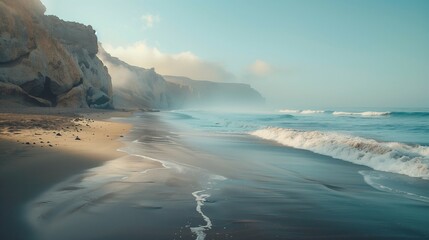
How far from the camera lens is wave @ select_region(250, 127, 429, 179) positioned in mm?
10677

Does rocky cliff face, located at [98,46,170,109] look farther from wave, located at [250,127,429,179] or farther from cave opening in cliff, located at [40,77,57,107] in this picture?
wave, located at [250,127,429,179]

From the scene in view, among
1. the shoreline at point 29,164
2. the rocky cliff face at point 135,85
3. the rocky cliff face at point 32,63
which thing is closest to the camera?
the shoreline at point 29,164

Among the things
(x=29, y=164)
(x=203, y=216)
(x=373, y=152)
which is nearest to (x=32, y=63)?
(x=29, y=164)

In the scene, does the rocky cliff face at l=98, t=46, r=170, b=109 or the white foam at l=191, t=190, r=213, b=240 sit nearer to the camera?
the white foam at l=191, t=190, r=213, b=240

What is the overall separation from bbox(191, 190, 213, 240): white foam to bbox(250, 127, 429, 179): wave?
7245 millimetres

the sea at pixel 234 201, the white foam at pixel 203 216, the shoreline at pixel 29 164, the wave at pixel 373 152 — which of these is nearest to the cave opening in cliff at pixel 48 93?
the shoreline at pixel 29 164

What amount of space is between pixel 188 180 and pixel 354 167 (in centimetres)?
669

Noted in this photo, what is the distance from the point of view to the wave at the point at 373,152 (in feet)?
35.0

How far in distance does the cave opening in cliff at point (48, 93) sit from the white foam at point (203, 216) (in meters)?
36.0

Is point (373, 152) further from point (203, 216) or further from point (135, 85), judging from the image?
point (135, 85)

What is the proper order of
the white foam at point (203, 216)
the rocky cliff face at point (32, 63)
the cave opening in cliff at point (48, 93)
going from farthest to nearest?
the cave opening in cliff at point (48, 93), the rocky cliff face at point (32, 63), the white foam at point (203, 216)

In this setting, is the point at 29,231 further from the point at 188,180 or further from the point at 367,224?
the point at 367,224

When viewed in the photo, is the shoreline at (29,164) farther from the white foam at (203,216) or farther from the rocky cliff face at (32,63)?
the rocky cliff face at (32,63)

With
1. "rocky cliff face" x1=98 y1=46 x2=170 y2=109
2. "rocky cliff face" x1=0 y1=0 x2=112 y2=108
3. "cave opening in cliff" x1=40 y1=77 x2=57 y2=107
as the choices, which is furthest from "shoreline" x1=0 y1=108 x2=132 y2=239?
"rocky cliff face" x1=98 y1=46 x2=170 y2=109
